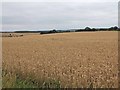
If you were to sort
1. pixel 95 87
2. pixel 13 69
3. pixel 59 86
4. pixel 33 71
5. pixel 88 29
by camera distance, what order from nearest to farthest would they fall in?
pixel 95 87, pixel 59 86, pixel 33 71, pixel 13 69, pixel 88 29

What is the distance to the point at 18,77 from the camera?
10594 mm

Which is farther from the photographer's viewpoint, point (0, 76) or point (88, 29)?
point (88, 29)

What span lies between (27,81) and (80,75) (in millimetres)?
1859

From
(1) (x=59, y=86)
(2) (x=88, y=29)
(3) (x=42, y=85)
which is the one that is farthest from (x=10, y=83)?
(2) (x=88, y=29)

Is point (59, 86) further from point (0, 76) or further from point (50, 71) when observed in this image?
point (0, 76)

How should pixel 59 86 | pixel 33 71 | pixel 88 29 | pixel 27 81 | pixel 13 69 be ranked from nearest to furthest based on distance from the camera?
pixel 59 86
pixel 27 81
pixel 33 71
pixel 13 69
pixel 88 29

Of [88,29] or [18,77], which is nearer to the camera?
[18,77]

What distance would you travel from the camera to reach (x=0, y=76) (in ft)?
33.2

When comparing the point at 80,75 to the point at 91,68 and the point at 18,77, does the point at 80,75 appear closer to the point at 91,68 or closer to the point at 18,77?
the point at 91,68

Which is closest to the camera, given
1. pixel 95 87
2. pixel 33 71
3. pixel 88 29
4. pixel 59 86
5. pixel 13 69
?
pixel 95 87

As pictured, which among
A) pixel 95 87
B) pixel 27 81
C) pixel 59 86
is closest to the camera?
pixel 95 87

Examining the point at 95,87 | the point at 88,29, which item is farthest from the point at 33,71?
the point at 88,29

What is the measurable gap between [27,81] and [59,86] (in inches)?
65.2

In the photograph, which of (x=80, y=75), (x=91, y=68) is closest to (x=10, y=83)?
(x=80, y=75)
